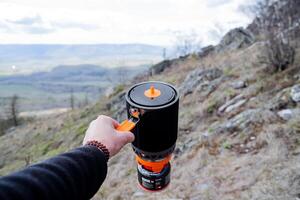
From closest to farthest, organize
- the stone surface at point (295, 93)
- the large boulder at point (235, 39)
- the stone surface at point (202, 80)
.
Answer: the stone surface at point (295, 93)
the stone surface at point (202, 80)
the large boulder at point (235, 39)

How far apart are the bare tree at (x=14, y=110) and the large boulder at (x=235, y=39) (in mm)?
21870

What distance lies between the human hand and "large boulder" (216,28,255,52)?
1690 centimetres

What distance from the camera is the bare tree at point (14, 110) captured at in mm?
32588

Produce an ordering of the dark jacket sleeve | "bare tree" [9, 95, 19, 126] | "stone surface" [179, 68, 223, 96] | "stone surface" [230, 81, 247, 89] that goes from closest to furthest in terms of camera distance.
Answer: the dark jacket sleeve → "stone surface" [230, 81, 247, 89] → "stone surface" [179, 68, 223, 96] → "bare tree" [9, 95, 19, 126]

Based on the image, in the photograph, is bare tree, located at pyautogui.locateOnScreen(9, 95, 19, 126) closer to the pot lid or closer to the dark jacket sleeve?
the pot lid

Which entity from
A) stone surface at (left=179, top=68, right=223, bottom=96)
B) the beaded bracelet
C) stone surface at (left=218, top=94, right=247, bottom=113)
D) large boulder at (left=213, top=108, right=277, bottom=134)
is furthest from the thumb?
stone surface at (left=179, top=68, right=223, bottom=96)

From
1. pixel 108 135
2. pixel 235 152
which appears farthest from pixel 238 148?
pixel 108 135

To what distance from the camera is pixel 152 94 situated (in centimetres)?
152

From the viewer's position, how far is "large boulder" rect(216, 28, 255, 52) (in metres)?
17.8

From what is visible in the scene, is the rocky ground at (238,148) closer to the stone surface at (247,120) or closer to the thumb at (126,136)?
the stone surface at (247,120)

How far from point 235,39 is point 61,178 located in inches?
810

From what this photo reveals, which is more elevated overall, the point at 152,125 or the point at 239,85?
the point at 152,125

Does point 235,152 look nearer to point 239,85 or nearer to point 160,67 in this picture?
point 239,85

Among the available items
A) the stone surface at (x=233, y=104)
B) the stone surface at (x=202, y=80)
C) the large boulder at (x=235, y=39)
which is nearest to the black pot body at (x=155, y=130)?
the stone surface at (x=233, y=104)
